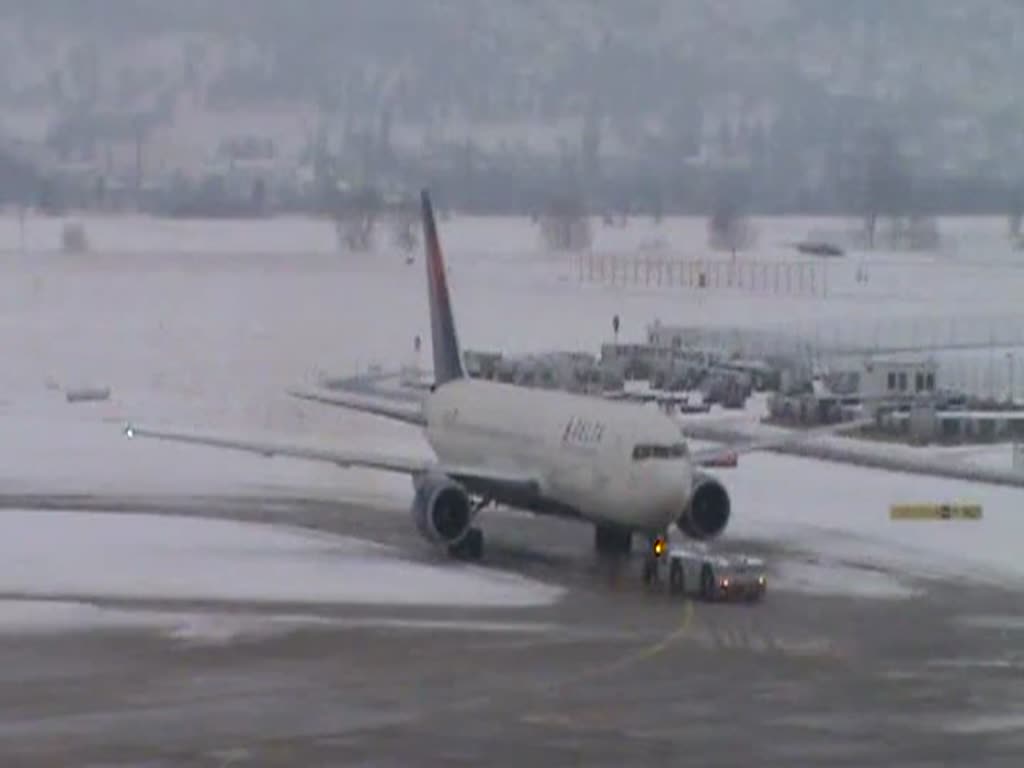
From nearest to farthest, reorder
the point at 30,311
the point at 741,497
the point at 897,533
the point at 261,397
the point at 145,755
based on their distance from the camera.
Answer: the point at 145,755 < the point at 897,533 < the point at 741,497 < the point at 261,397 < the point at 30,311

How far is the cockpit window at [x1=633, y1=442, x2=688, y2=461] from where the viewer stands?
4175cm

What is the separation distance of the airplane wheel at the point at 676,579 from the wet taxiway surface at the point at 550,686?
50 centimetres

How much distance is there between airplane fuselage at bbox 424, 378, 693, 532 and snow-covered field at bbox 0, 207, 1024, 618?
4.60m

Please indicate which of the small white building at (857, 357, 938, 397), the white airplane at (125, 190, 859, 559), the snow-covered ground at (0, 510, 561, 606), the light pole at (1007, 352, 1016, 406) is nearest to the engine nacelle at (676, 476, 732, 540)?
the white airplane at (125, 190, 859, 559)

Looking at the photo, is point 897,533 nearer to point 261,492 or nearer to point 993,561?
point 993,561

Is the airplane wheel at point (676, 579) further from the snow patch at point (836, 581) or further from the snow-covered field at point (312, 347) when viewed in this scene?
the snow-covered field at point (312, 347)

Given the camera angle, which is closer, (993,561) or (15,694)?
(15,694)

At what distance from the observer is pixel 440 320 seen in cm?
5153

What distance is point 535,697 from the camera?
30297 mm

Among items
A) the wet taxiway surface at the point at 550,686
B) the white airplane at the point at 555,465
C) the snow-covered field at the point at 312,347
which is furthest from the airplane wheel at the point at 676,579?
the snow-covered field at the point at 312,347

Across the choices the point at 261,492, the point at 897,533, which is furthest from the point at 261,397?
the point at 897,533

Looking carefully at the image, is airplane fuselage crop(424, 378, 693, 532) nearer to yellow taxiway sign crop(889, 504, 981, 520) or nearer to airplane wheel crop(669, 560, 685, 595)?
airplane wheel crop(669, 560, 685, 595)

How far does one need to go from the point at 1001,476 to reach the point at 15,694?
99.0 ft

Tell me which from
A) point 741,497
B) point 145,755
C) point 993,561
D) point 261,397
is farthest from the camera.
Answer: point 261,397
